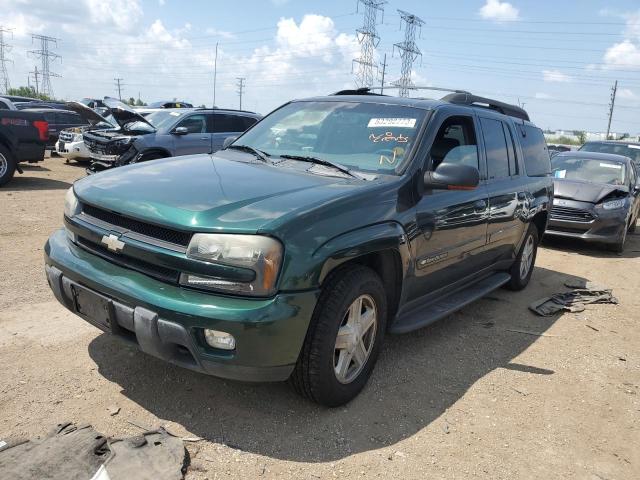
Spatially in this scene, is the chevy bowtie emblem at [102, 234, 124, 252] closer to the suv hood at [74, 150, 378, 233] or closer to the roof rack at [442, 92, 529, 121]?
the suv hood at [74, 150, 378, 233]

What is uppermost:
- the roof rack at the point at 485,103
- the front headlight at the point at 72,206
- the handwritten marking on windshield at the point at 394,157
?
the roof rack at the point at 485,103

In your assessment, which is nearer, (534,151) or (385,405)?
(385,405)

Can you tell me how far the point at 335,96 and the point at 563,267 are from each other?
15.7 feet

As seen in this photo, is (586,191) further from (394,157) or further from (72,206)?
(72,206)

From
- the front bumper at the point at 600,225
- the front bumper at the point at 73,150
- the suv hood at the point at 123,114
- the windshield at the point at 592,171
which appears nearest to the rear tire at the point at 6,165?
the suv hood at the point at 123,114

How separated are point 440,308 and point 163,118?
9.02 metres

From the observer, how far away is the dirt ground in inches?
110

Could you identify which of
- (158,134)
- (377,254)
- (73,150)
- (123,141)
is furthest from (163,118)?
(377,254)

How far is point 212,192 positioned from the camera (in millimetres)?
2969

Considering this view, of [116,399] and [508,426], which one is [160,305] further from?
[508,426]

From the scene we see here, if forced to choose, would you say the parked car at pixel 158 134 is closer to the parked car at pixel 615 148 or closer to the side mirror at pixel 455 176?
the side mirror at pixel 455 176

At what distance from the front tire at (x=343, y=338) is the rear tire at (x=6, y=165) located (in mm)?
9415

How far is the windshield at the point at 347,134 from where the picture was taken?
3.69m

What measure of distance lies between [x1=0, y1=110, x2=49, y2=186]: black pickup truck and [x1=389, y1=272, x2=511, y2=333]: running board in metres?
9.03
